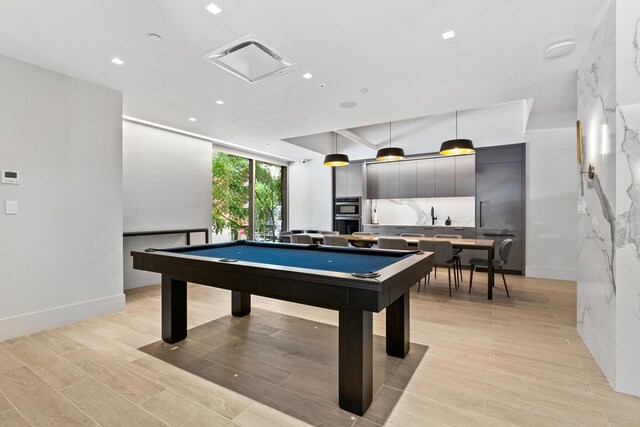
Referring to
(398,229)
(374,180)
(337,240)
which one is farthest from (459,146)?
(374,180)

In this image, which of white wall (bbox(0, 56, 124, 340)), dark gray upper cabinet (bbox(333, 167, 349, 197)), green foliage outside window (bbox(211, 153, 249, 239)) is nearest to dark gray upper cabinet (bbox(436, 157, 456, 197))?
dark gray upper cabinet (bbox(333, 167, 349, 197))

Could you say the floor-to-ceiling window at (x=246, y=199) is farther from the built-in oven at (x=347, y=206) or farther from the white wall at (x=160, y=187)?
the built-in oven at (x=347, y=206)

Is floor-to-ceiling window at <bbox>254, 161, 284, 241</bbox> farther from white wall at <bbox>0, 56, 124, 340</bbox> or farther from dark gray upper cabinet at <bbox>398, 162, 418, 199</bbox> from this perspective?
white wall at <bbox>0, 56, 124, 340</bbox>

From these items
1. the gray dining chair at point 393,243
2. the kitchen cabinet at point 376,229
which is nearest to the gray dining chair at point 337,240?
the gray dining chair at point 393,243

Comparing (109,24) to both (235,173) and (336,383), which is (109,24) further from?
(235,173)

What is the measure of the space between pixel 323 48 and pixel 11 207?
3515 mm

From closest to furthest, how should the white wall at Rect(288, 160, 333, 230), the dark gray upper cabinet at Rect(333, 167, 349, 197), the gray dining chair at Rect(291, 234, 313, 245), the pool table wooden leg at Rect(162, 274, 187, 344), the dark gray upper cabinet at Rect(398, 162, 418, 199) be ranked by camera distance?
the pool table wooden leg at Rect(162, 274, 187, 344), the gray dining chair at Rect(291, 234, 313, 245), the dark gray upper cabinet at Rect(398, 162, 418, 199), the dark gray upper cabinet at Rect(333, 167, 349, 197), the white wall at Rect(288, 160, 333, 230)

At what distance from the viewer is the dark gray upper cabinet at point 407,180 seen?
7.49 metres

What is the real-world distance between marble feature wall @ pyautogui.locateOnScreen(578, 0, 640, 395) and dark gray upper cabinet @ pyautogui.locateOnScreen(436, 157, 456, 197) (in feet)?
14.6

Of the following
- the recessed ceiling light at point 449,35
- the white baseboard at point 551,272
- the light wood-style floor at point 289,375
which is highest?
the recessed ceiling light at point 449,35

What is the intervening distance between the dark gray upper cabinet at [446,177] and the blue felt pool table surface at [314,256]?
4.77 meters

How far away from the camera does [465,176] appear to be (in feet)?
22.4

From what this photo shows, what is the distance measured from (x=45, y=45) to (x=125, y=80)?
2.50ft

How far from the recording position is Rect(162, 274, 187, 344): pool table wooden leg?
9.50 feet
